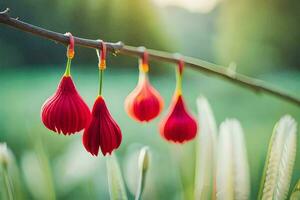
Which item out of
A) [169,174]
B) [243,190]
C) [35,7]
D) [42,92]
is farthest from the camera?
[35,7]

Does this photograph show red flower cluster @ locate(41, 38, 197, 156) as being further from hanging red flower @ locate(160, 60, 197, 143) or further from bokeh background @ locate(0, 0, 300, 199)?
bokeh background @ locate(0, 0, 300, 199)

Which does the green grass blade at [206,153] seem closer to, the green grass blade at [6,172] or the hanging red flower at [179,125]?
the hanging red flower at [179,125]

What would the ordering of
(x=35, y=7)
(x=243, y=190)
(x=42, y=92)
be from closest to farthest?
(x=243, y=190) → (x=42, y=92) → (x=35, y=7)

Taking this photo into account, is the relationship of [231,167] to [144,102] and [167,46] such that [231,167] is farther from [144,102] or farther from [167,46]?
[167,46]

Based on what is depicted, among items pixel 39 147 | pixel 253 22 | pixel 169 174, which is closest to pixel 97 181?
pixel 169 174

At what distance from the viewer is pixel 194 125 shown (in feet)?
1.24

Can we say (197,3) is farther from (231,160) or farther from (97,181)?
(231,160)

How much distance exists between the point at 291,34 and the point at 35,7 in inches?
19.6

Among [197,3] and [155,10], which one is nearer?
[197,3]

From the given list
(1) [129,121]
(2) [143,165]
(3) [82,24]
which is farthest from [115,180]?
(3) [82,24]

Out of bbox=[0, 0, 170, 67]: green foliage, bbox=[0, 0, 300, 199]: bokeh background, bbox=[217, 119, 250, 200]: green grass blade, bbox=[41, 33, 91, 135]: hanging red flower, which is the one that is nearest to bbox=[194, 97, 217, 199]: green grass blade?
bbox=[217, 119, 250, 200]: green grass blade

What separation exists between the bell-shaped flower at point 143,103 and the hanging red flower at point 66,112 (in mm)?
71

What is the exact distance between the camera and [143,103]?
37 centimetres

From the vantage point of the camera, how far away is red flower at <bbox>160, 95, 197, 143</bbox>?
37 centimetres
